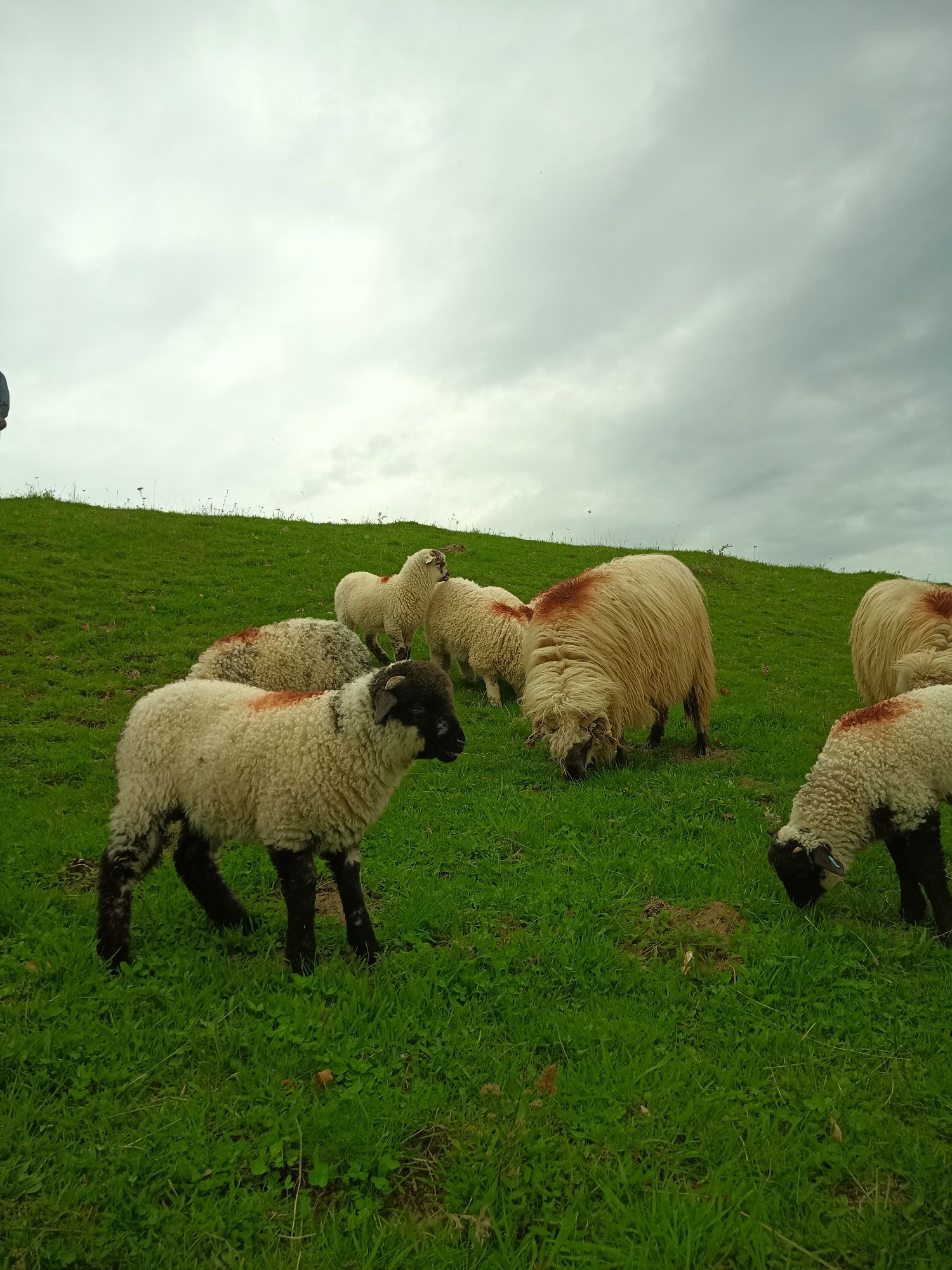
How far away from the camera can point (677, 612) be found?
374 inches

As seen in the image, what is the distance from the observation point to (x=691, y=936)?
16.1 feet

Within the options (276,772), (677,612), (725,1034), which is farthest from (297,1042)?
(677,612)

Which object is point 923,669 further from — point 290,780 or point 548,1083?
point 290,780

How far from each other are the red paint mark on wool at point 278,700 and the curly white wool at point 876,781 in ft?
11.8

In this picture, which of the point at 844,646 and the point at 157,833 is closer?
the point at 157,833

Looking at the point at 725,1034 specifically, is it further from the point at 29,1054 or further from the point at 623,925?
the point at 29,1054

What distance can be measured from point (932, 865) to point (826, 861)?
29.2 inches

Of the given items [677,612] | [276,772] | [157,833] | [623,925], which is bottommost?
[623,925]

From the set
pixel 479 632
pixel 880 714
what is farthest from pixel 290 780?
pixel 479 632

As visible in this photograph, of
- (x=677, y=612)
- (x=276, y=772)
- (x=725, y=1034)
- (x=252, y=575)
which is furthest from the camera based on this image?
(x=252, y=575)

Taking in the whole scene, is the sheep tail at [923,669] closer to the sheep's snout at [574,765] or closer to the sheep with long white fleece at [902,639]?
the sheep with long white fleece at [902,639]

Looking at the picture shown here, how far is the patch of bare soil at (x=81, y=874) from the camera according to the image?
5.47 meters

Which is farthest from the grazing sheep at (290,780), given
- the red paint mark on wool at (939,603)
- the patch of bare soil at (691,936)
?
the red paint mark on wool at (939,603)

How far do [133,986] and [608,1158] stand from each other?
272 centimetres
